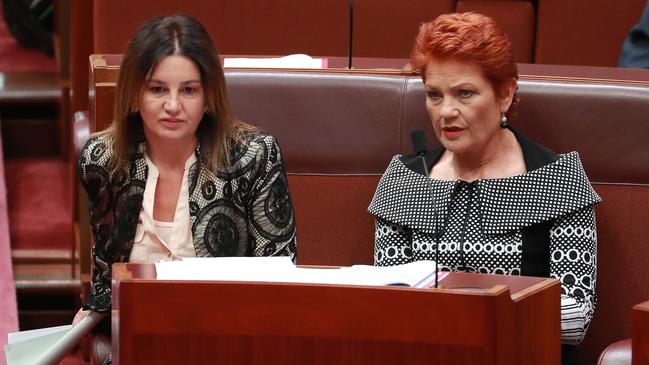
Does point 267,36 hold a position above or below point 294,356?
above

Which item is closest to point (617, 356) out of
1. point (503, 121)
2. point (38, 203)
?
point (503, 121)

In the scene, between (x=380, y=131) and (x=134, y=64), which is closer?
(x=134, y=64)

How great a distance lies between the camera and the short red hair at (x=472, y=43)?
1.41 meters

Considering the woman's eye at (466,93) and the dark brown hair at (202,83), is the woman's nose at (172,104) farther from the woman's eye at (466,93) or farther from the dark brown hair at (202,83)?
the woman's eye at (466,93)

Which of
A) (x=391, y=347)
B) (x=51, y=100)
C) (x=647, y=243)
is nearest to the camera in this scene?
(x=391, y=347)

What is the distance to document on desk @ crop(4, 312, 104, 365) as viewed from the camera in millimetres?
1240

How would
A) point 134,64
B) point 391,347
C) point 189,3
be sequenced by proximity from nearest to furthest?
1. point 391,347
2. point 134,64
3. point 189,3

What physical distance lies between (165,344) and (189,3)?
1.30m

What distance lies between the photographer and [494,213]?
1.45 meters

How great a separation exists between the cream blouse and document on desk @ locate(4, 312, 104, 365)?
12 cm

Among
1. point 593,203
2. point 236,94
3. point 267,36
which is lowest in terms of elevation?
point 593,203

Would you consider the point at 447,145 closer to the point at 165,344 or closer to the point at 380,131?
the point at 380,131

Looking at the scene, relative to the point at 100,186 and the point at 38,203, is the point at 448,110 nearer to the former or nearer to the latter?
the point at 100,186

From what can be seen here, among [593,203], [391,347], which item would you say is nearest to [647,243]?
[593,203]
